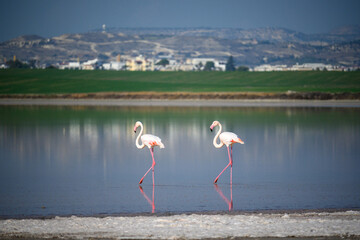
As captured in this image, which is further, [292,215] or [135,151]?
[135,151]

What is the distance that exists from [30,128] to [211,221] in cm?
3013

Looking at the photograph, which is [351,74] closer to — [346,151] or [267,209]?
[346,151]

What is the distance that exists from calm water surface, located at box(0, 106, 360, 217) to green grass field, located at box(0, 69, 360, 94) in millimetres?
66986

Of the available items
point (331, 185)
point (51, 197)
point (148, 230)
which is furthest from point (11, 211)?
point (331, 185)

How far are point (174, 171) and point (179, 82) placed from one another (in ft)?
393

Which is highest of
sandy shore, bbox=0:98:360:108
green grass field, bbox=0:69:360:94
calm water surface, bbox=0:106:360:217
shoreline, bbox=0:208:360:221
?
green grass field, bbox=0:69:360:94

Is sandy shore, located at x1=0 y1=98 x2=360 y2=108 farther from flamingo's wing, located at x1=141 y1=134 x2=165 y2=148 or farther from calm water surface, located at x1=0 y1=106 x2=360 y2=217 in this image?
flamingo's wing, located at x1=141 y1=134 x2=165 y2=148

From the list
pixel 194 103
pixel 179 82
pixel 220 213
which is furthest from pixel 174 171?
pixel 179 82

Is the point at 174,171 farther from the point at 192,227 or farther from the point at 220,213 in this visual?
the point at 192,227

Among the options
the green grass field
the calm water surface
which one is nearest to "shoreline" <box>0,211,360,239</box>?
the calm water surface

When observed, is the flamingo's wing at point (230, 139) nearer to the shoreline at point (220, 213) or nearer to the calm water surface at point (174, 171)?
the calm water surface at point (174, 171)

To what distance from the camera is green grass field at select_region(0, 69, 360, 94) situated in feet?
371

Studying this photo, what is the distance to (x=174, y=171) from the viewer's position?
23.2 meters

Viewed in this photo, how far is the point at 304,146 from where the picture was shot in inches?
1250
